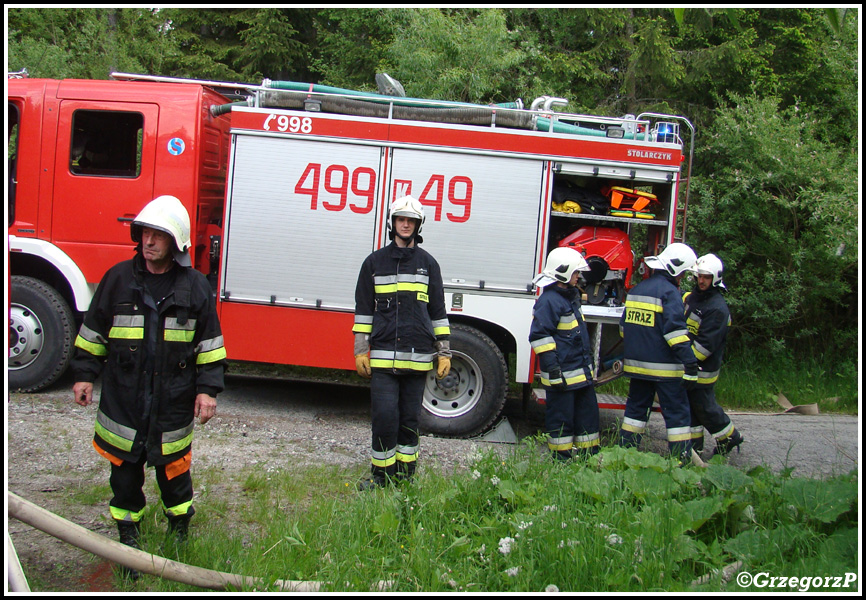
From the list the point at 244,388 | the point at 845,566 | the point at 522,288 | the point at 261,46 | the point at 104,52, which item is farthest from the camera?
the point at 261,46

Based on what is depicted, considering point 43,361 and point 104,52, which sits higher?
point 104,52

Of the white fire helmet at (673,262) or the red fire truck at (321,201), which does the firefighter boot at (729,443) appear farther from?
the white fire helmet at (673,262)

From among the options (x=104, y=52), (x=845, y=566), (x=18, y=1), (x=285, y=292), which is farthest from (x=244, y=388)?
(x=104, y=52)

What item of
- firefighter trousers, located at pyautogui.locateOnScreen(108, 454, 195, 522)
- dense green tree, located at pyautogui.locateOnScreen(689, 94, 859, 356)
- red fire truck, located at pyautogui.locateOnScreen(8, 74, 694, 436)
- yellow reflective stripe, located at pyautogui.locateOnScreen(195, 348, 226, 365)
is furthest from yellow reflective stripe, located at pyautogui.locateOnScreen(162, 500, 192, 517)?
dense green tree, located at pyautogui.locateOnScreen(689, 94, 859, 356)

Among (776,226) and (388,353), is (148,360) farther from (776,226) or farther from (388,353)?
(776,226)

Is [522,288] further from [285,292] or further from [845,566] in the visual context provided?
[845,566]

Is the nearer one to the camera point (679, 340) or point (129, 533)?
point (129, 533)

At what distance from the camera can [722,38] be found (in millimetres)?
12031

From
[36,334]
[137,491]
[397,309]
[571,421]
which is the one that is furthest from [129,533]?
[36,334]

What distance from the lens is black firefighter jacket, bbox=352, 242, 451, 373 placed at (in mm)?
4707

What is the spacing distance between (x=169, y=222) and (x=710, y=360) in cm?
453

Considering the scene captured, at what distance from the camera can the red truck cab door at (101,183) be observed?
6336 millimetres

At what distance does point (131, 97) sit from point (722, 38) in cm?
972

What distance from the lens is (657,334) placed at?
5.60m
